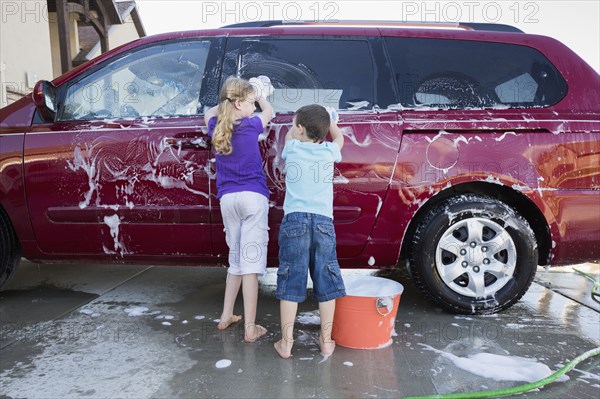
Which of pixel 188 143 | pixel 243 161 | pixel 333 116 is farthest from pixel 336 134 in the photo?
pixel 188 143

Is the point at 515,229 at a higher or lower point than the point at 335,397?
higher

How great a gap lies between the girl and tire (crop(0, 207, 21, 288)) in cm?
146

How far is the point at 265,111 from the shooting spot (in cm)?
245

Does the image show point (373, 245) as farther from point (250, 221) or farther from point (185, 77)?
point (185, 77)

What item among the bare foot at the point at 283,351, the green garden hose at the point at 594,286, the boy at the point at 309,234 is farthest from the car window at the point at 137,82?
the green garden hose at the point at 594,286

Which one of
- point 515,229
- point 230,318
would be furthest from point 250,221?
point 515,229

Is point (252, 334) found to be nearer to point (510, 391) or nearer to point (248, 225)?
point (248, 225)

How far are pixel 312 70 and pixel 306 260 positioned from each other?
122 cm

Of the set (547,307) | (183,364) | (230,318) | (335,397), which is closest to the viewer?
(335,397)

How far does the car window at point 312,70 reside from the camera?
2701mm

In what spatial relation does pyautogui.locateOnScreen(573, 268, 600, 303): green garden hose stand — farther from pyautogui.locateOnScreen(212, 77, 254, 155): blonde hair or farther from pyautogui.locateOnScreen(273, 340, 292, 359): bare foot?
pyautogui.locateOnScreen(212, 77, 254, 155): blonde hair

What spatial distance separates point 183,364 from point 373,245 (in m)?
1.22

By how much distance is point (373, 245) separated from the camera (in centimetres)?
265

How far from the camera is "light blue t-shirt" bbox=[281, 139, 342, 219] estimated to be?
2195 millimetres
